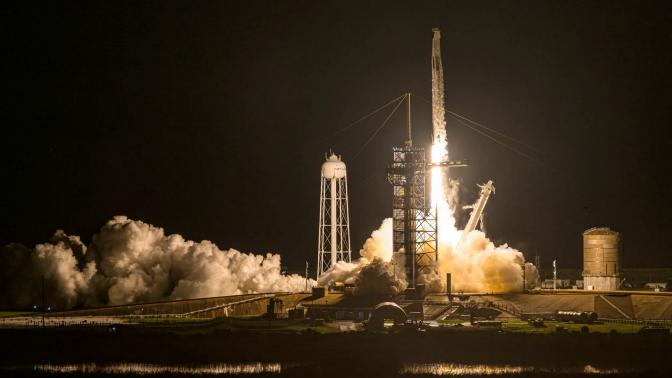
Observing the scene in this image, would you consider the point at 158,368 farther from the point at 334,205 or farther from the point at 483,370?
the point at 334,205

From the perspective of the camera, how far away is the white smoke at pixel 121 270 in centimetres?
9456

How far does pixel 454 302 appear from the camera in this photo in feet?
301

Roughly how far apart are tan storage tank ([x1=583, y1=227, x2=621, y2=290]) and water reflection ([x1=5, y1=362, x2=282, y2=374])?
52.2 metres

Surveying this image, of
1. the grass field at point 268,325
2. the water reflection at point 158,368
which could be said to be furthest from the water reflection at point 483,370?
the grass field at point 268,325

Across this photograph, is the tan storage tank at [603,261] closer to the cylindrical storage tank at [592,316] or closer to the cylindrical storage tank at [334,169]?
the cylindrical storage tank at [592,316]

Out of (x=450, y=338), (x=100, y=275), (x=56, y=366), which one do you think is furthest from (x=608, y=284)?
(x=56, y=366)

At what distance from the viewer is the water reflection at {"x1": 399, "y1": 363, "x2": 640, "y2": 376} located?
69000 millimetres

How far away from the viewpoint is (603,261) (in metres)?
111

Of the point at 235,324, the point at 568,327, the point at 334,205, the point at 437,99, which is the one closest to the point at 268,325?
the point at 235,324

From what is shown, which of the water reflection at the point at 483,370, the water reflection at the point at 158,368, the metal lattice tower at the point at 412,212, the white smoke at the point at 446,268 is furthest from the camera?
the metal lattice tower at the point at 412,212

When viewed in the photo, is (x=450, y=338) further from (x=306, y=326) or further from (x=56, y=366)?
(x=56, y=366)

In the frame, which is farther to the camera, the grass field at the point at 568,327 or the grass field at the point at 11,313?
the grass field at the point at 11,313

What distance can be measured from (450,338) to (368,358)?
27.0 ft

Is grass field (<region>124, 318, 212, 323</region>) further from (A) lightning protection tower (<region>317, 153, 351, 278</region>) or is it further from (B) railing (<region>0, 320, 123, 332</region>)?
(A) lightning protection tower (<region>317, 153, 351, 278</region>)
